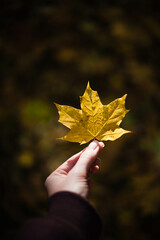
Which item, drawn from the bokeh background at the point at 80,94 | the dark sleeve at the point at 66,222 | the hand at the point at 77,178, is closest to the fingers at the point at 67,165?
the hand at the point at 77,178

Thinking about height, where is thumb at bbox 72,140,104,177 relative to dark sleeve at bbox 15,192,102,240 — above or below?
above

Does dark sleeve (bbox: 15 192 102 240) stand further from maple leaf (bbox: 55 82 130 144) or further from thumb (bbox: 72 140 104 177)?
maple leaf (bbox: 55 82 130 144)

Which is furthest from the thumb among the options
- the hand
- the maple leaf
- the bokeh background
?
the bokeh background

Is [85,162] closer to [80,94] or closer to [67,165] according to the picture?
[67,165]

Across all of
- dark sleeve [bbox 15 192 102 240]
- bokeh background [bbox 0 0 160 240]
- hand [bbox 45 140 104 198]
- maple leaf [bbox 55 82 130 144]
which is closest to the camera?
dark sleeve [bbox 15 192 102 240]

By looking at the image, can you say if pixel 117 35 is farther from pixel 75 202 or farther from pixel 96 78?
pixel 75 202

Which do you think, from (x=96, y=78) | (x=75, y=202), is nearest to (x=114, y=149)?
Answer: (x=96, y=78)

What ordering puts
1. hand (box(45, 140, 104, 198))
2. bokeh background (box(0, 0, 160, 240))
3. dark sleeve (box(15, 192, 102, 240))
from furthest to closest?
bokeh background (box(0, 0, 160, 240)), hand (box(45, 140, 104, 198)), dark sleeve (box(15, 192, 102, 240))
